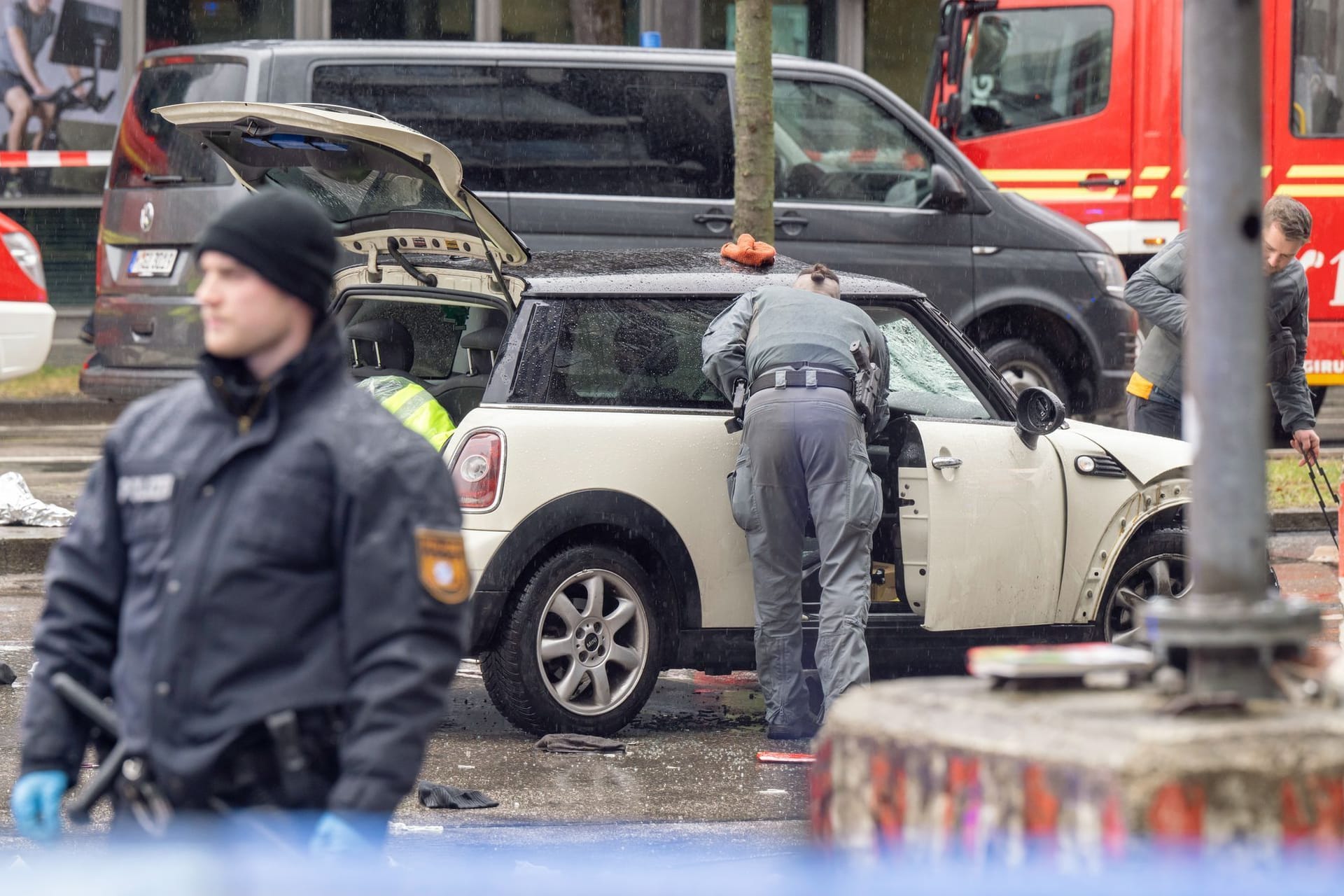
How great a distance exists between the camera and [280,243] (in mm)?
2939

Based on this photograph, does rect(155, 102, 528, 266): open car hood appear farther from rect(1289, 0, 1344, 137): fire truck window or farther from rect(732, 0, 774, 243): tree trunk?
rect(1289, 0, 1344, 137): fire truck window

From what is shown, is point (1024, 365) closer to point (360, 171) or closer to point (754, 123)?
point (754, 123)

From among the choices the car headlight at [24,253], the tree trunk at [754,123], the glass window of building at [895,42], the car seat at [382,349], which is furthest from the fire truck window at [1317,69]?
the car headlight at [24,253]

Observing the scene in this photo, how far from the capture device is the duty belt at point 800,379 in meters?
6.54

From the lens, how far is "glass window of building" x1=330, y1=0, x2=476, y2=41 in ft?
66.0

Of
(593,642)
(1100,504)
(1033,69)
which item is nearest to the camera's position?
(593,642)

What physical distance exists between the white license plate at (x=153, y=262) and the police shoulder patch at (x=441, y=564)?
8.37 meters

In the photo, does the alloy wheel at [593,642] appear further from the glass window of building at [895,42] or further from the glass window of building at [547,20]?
the glass window of building at [895,42]

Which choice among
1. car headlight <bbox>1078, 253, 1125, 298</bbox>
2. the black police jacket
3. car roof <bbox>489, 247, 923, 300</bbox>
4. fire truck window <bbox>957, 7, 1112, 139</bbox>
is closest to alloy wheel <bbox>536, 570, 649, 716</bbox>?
car roof <bbox>489, 247, 923, 300</bbox>

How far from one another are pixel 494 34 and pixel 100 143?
3954 mm

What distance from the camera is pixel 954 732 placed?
8.17 ft

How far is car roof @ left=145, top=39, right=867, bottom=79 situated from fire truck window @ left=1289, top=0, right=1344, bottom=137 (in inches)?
150

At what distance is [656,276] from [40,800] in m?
4.28

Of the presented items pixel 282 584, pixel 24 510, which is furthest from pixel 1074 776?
pixel 24 510
